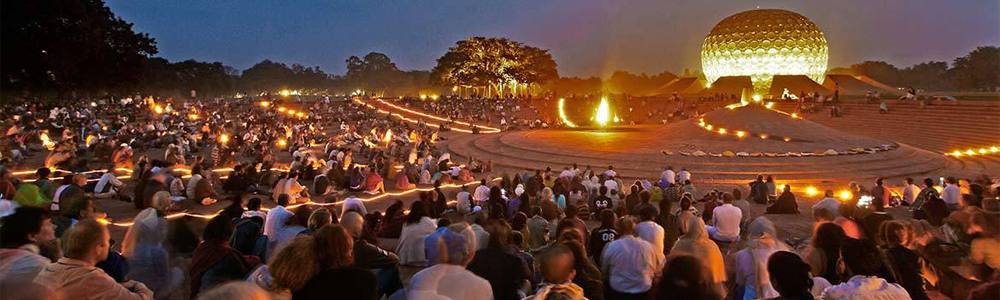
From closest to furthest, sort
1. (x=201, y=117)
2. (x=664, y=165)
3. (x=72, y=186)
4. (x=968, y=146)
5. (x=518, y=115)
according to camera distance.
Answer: (x=72, y=186), (x=664, y=165), (x=968, y=146), (x=201, y=117), (x=518, y=115)

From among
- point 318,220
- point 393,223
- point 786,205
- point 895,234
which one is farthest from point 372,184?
point 895,234

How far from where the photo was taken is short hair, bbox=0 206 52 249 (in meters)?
4.59

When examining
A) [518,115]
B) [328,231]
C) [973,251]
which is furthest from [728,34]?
[328,231]

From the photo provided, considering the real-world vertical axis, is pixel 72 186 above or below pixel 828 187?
above

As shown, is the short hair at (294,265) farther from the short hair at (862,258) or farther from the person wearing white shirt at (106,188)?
the person wearing white shirt at (106,188)

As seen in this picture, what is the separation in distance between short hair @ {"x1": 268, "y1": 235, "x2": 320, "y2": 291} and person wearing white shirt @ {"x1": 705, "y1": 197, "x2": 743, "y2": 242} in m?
6.38

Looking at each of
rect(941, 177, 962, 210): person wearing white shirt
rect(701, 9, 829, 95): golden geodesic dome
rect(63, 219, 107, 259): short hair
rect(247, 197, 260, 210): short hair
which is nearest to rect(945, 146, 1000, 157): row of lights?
rect(941, 177, 962, 210): person wearing white shirt

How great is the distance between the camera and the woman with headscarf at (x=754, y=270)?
489 cm

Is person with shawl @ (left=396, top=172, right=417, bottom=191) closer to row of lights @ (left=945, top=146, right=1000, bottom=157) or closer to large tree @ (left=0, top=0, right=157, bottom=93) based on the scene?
row of lights @ (left=945, top=146, right=1000, bottom=157)

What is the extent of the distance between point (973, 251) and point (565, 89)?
371ft

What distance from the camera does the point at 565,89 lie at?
118m

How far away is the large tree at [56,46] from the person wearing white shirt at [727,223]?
114 ft

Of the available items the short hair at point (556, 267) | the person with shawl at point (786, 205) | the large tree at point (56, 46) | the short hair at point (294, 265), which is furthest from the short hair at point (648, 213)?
the large tree at point (56, 46)

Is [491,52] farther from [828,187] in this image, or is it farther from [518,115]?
[828,187]
